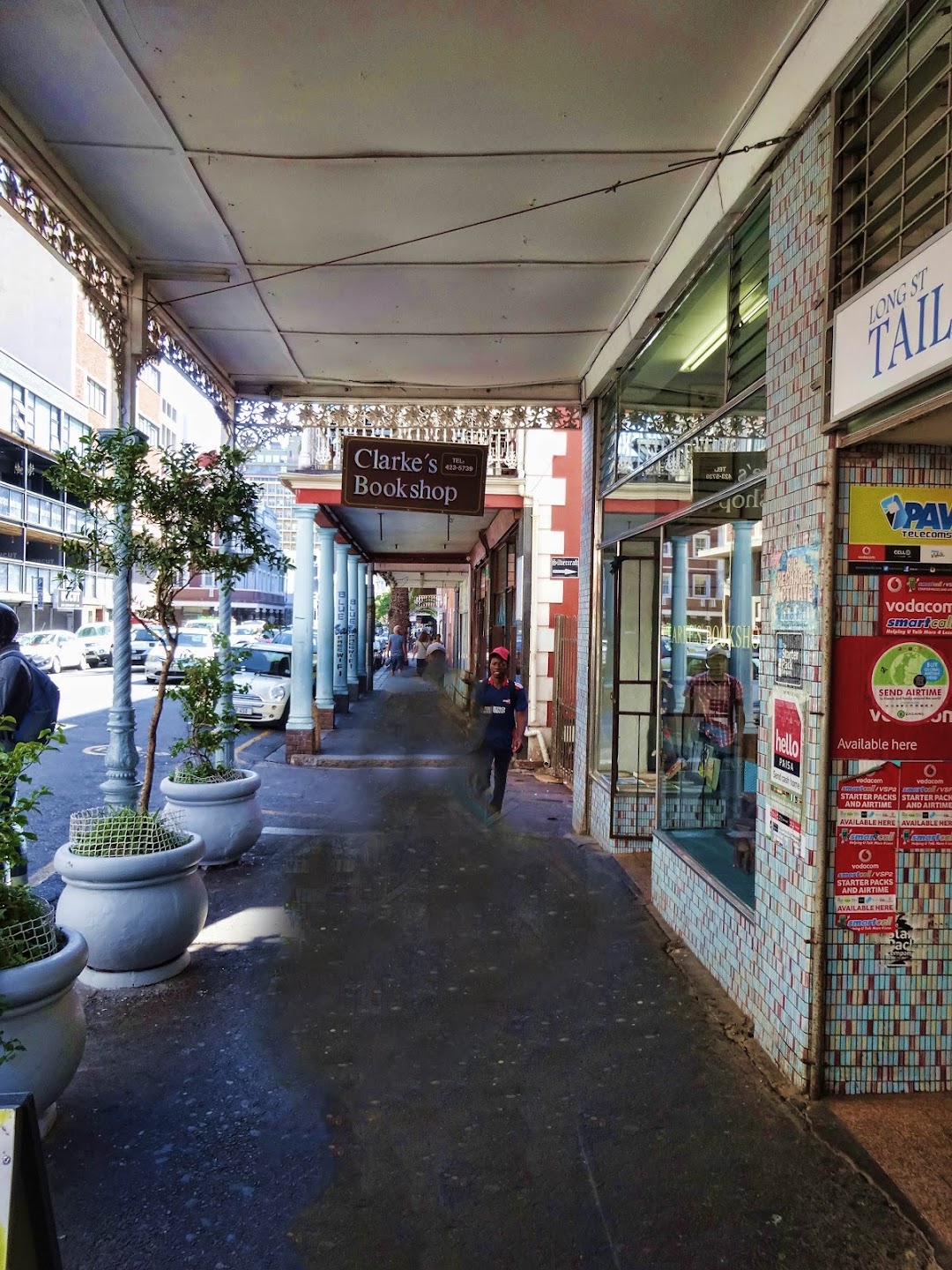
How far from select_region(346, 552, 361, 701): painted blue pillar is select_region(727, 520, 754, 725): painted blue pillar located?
14.5 meters

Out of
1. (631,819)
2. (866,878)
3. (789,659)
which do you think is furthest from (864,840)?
(631,819)

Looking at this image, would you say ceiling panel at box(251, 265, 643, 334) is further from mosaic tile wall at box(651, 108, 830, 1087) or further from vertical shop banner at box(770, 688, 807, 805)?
vertical shop banner at box(770, 688, 807, 805)

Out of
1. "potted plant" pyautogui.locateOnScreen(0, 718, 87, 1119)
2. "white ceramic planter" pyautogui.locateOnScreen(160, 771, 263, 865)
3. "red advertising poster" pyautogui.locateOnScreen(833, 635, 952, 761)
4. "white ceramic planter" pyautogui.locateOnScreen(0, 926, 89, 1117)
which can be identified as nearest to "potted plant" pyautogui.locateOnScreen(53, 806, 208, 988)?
A: "potted plant" pyautogui.locateOnScreen(0, 718, 87, 1119)

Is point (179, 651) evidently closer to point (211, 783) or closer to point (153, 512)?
point (211, 783)

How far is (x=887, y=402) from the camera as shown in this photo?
2939 mm

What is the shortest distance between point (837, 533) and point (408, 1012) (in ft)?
9.60

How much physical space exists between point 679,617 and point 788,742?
2731mm

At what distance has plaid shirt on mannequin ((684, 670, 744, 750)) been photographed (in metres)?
5.24

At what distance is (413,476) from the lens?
7.05 meters

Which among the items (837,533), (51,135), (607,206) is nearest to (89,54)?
(51,135)

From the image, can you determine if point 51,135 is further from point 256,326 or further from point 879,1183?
point 879,1183

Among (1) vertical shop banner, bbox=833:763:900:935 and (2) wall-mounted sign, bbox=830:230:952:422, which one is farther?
(1) vertical shop banner, bbox=833:763:900:935

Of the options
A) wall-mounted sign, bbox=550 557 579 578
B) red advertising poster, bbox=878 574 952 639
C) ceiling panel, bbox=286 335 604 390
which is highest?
ceiling panel, bbox=286 335 604 390

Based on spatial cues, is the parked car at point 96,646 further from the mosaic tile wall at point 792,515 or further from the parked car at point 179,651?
the mosaic tile wall at point 792,515
